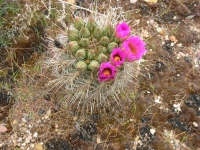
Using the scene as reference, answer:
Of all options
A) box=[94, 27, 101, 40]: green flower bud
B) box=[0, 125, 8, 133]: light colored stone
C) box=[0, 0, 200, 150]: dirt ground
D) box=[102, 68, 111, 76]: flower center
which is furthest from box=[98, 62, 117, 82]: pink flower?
box=[0, 125, 8, 133]: light colored stone

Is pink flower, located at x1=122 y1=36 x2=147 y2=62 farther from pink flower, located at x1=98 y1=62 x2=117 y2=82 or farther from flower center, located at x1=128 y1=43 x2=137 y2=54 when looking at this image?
pink flower, located at x1=98 y1=62 x2=117 y2=82

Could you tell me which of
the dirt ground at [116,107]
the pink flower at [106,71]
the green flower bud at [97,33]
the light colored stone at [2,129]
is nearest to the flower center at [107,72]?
the pink flower at [106,71]

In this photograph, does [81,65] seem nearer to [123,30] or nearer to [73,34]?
[73,34]

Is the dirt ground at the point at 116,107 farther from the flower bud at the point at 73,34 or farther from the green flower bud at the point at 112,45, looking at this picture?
the green flower bud at the point at 112,45

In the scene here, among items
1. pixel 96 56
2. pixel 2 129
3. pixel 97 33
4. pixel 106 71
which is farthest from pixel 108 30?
pixel 2 129

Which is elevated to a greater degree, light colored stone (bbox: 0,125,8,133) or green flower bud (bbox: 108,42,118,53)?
green flower bud (bbox: 108,42,118,53)

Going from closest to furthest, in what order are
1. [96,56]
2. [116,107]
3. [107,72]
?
[107,72], [96,56], [116,107]
